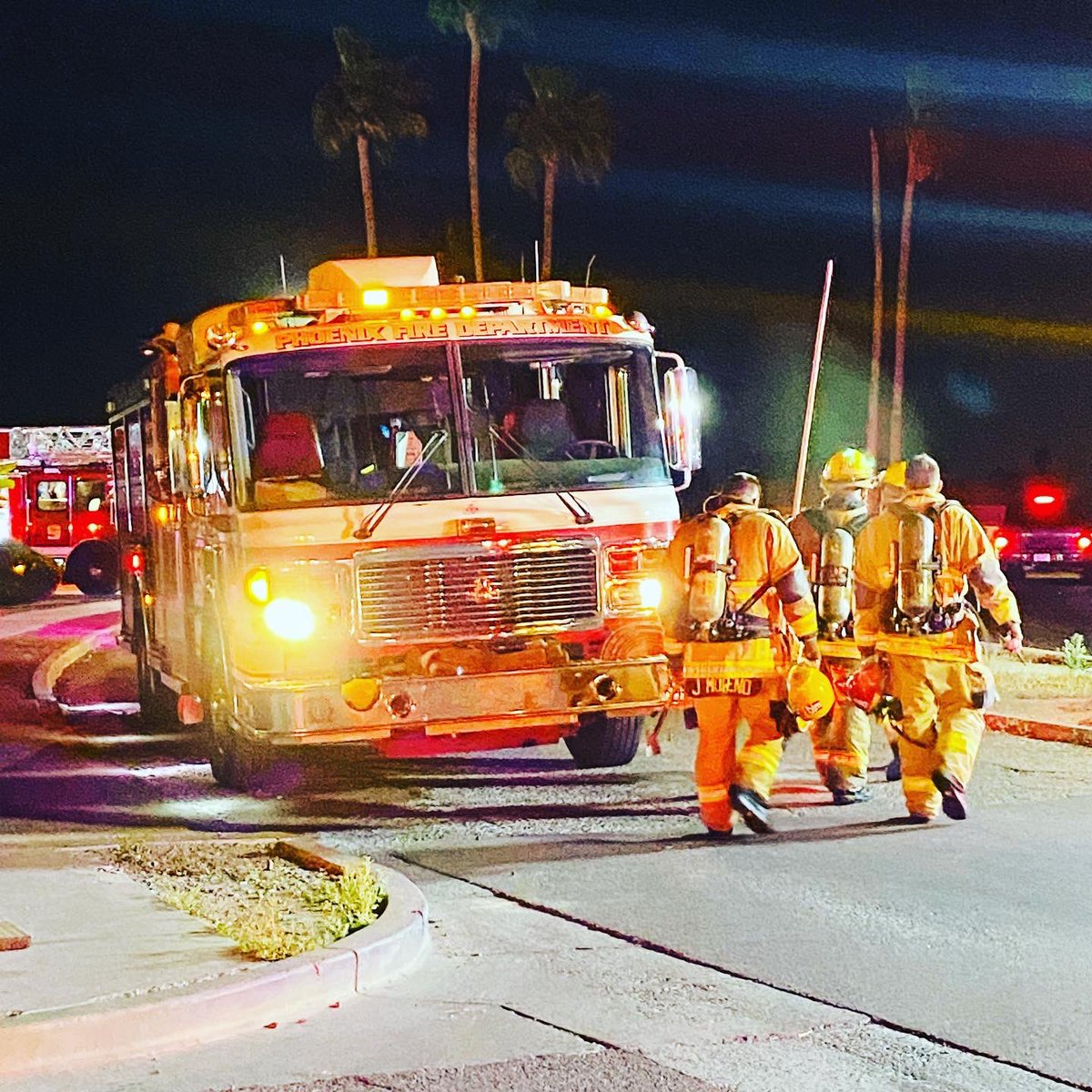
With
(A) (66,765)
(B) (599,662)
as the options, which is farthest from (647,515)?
(A) (66,765)

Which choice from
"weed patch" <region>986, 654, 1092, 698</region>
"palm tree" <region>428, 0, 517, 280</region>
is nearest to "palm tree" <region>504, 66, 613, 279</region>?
"palm tree" <region>428, 0, 517, 280</region>

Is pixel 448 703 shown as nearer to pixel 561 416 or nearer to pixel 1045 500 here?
pixel 561 416

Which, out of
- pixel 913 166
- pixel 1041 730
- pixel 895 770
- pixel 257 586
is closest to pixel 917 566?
pixel 895 770

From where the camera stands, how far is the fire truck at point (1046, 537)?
2808cm

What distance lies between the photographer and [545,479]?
392 inches

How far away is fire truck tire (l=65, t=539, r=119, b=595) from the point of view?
22.4 meters

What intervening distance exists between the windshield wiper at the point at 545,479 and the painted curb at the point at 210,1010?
351cm

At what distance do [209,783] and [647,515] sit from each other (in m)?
3.05

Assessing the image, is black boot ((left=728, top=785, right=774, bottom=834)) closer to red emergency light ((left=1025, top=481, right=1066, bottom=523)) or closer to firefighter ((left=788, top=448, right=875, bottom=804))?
firefighter ((left=788, top=448, right=875, bottom=804))

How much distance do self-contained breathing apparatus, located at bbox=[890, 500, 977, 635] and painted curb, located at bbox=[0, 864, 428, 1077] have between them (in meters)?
3.33

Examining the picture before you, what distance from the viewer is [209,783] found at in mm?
10953

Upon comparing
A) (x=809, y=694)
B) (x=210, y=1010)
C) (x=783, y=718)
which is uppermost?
(x=809, y=694)

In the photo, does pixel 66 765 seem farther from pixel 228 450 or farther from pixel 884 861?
pixel 884 861

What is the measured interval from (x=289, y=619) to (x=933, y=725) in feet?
10.4
